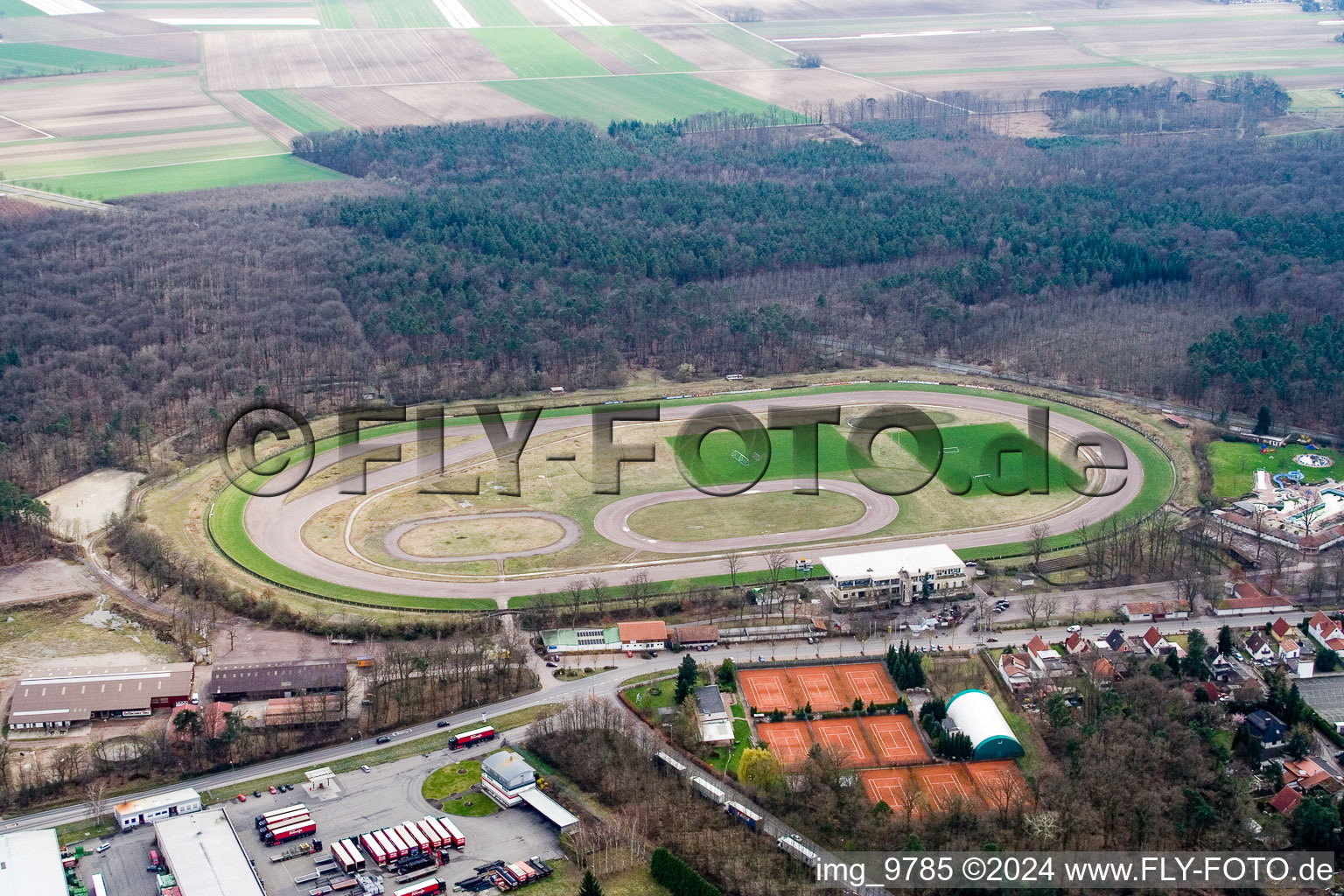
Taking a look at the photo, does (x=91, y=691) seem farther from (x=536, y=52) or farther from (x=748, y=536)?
(x=536, y=52)

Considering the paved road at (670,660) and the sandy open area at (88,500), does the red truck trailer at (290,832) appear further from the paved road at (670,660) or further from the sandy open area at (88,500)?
the sandy open area at (88,500)

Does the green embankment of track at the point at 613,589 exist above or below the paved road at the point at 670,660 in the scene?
above

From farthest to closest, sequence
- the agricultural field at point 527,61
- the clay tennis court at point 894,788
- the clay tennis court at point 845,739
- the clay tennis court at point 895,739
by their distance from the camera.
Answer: the agricultural field at point 527,61 < the clay tennis court at point 895,739 < the clay tennis court at point 845,739 < the clay tennis court at point 894,788

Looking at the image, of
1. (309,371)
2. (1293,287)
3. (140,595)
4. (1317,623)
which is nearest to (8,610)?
(140,595)

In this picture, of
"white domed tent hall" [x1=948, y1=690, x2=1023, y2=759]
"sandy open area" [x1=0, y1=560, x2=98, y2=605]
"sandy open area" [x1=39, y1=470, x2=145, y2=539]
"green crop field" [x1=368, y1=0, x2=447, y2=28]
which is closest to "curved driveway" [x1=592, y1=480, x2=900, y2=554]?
"white domed tent hall" [x1=948, y1=690, x2=1023, y2=759]

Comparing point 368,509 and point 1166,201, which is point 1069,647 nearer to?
point 368,509

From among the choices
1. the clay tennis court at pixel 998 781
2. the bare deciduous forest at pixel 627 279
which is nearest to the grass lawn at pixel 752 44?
the bare deciduous forest at pixel 627 279

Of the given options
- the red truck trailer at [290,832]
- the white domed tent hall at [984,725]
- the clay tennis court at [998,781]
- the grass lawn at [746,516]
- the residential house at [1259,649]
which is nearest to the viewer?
the red truck trailer at [290,832]

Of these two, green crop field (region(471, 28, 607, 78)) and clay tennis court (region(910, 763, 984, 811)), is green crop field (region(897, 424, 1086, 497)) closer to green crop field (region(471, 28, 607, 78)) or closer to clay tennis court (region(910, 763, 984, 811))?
clay tennis court (region(910, 763, 984, 811))

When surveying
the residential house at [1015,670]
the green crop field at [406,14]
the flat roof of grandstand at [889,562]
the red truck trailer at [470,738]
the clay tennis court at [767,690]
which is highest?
the green crop field at [406,14]
